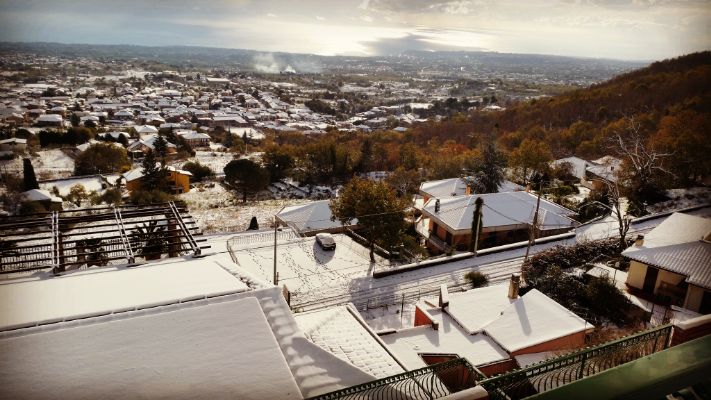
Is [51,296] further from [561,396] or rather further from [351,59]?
[351,59]

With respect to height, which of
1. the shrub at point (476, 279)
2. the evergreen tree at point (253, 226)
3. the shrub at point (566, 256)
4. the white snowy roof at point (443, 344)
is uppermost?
the white snowy roof at point (443, 344)

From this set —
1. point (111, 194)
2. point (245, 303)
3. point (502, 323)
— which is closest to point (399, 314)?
point (502, 323)

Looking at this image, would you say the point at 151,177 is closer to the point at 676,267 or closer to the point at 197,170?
the point at 197,170

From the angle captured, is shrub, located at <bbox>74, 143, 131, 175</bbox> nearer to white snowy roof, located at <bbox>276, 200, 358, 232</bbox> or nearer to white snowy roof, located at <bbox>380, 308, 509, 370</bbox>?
white snowy roof, located at <bbox>276, 200, 358, 232</bbox>

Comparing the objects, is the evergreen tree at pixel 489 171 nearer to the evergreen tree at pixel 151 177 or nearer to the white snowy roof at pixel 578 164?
the white snowy roof at pixel 578 164

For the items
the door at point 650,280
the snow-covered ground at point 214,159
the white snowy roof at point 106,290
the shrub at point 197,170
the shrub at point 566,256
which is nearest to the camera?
the white snowy roof at point 106,290

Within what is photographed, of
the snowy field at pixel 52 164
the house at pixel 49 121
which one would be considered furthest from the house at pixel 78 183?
the house at pixel 49 121
